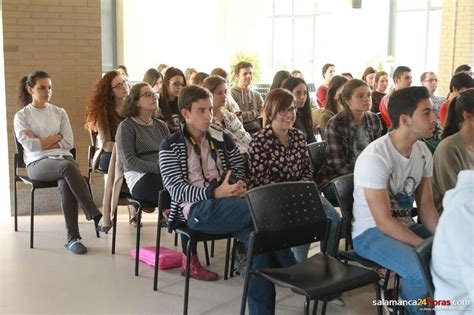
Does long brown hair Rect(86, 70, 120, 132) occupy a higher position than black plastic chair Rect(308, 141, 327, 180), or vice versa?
long brown hair Rect(86, 70, 120, 132)

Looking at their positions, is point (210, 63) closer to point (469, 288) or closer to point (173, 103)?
point (173, 103)

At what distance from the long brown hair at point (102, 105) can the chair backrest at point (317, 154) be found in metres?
1.81

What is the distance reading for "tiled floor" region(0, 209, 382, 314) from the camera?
338 cm

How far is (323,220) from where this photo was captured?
288 cm

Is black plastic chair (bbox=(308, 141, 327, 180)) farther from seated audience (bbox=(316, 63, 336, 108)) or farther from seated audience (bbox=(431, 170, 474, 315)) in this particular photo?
seated audience (bbox=(431, 170, 474, 315))

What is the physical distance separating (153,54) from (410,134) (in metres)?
10.2

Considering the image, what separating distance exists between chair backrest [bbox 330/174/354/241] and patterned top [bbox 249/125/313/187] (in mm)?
706

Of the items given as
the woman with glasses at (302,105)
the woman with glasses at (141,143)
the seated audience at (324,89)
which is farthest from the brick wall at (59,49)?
the seated audience at (324,89)

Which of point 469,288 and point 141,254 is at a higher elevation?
point 469,288

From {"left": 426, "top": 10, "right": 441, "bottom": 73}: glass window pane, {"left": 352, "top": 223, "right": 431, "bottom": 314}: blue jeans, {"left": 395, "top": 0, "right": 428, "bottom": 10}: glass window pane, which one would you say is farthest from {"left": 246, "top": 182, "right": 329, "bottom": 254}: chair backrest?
{"left": 395, "top": 0, "right": 428, "bottom": 10}: glass window pane

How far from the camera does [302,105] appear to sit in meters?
4.79

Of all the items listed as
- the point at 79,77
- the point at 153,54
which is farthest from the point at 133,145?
the point at 153,54

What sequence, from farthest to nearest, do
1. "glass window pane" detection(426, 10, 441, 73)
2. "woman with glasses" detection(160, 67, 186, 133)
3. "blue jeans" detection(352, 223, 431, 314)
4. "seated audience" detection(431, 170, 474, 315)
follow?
"glass window pane" detection(426, 10, 441, 73) < "woman with glasses" detection(160, 67, 186, 133) < "blue jeans" detection(352, 223, 431, 314) < "seated audience" detection(431, 170, 474, 315)

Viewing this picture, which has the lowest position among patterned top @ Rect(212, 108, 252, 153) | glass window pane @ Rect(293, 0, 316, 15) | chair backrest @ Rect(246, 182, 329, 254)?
chair backrest @ Rect(246, 182, 329, 254)
